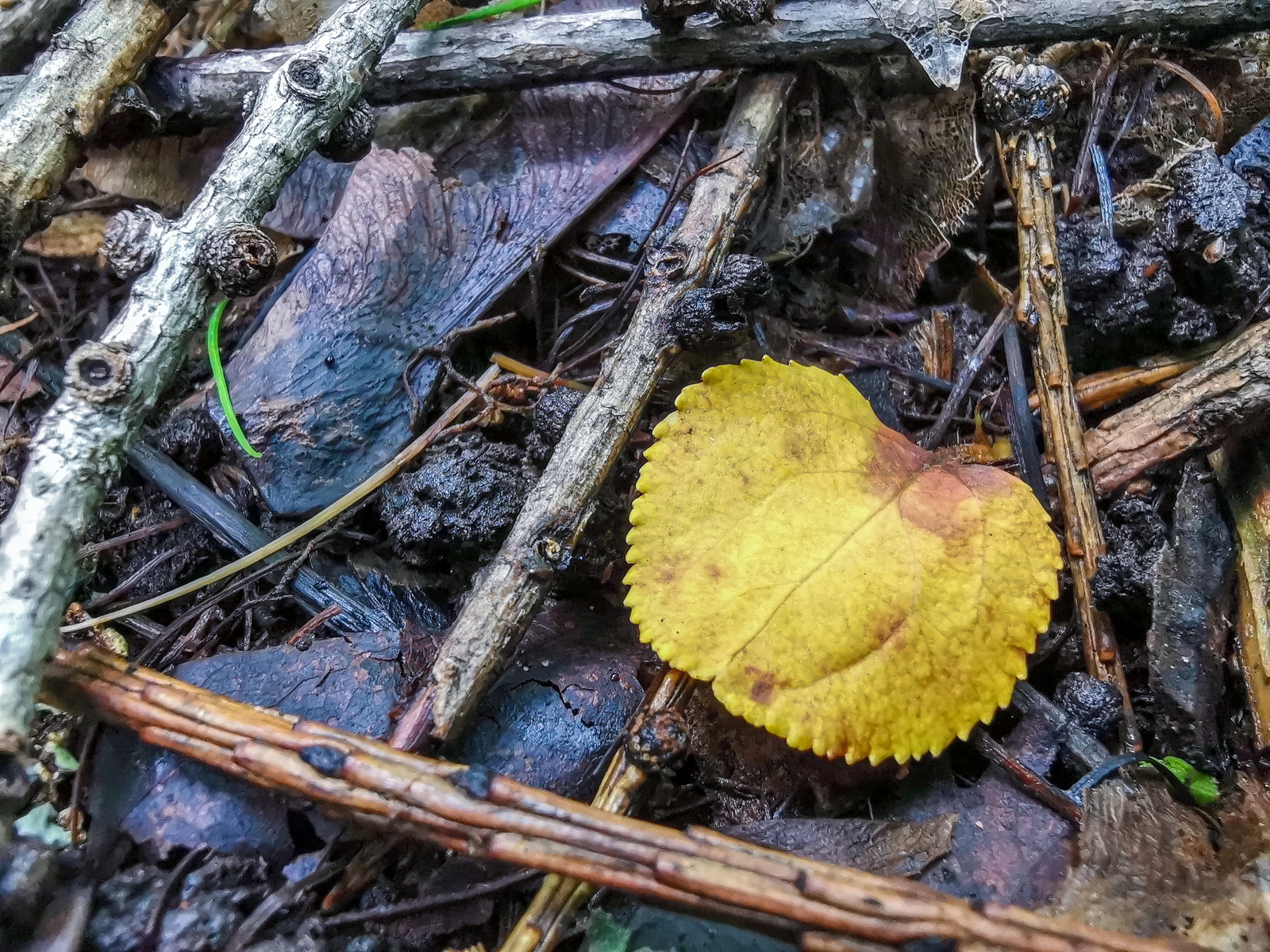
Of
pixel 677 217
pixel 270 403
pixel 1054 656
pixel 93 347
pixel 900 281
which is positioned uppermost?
pixel 93 347

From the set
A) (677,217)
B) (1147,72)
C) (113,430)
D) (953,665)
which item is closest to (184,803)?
(113,430)

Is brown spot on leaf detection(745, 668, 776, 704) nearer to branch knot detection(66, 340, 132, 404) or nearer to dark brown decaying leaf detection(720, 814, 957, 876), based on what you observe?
dark brown decaying leaf detection(720, 814, 957, 876)

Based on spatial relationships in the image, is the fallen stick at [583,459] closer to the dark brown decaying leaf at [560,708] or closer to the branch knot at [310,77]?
the dark brown decaying leaf at [560,708]

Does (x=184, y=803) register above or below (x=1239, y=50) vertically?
below

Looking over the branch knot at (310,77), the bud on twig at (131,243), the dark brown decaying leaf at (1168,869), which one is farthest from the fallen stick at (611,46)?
the dark brown decaying leaf at (1168,869)

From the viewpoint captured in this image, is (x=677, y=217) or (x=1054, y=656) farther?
(x=677, y=217)

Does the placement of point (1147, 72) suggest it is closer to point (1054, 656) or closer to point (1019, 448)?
point (1019, 448)
